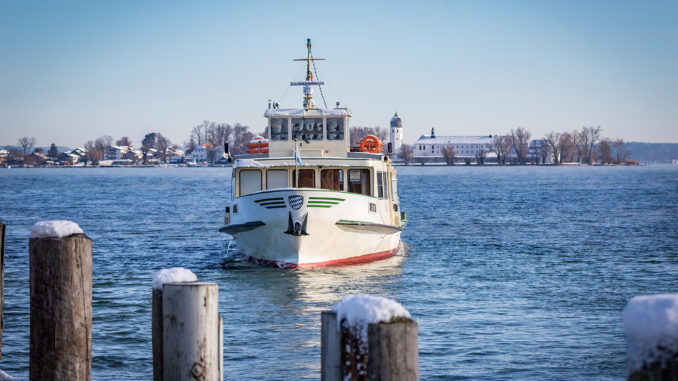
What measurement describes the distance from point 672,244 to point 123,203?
141 feet

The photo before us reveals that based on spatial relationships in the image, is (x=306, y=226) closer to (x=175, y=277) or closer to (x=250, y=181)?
(x=250, y=181)

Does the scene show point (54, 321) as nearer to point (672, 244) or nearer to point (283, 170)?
point (283, 170)

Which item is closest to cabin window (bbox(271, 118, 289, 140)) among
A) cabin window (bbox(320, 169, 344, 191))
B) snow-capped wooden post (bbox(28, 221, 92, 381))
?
cabin window (bbox(320, 169, 344, 191))

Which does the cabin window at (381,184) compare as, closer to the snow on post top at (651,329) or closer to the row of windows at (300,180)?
the row of windows at (300,180)

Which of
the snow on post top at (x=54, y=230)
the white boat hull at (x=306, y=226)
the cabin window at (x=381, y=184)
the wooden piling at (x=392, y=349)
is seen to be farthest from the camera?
the cabin window at (x=381, y=184)

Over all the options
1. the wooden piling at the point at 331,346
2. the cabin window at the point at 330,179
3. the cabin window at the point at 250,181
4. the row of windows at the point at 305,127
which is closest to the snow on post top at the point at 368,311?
the wooden piling at the point at 331,346

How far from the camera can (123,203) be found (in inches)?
2547

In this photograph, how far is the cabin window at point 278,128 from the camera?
2573cm

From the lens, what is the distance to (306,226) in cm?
2138

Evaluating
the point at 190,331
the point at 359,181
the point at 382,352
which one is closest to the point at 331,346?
the point at 382,352

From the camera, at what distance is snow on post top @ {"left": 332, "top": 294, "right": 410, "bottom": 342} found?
4355mm

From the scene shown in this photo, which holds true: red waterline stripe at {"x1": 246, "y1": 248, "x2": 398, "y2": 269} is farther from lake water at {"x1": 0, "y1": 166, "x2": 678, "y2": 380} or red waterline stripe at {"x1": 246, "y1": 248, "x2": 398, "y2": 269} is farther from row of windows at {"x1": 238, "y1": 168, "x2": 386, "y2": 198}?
row of windows at {"x1": 238, "y1": 168, "x2": 386, "y2": 198}

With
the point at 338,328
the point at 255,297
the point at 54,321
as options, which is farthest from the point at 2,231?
the point at 255,297

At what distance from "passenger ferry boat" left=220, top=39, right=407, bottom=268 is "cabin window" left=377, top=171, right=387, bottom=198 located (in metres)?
0.02
